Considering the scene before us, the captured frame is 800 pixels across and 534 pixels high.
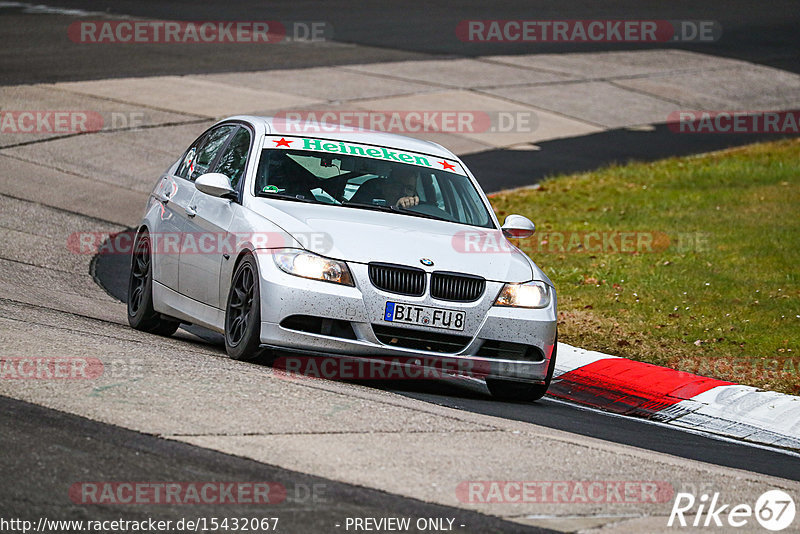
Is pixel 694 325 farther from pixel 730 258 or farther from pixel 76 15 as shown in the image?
pixel 76 15

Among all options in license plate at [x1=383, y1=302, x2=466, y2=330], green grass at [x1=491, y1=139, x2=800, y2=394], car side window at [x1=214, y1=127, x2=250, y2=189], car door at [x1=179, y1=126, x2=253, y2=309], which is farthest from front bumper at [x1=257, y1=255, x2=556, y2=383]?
green grass at [x1=491, y1=139, x2=800, y2=394]

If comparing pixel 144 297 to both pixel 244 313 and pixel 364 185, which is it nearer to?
pixel 244 313

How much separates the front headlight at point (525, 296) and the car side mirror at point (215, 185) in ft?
6.51

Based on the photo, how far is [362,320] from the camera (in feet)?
26.0

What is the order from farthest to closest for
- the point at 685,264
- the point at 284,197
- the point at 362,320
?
the point at 685,264 → the point at 284,197 → the point at 362,320

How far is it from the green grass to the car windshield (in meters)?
2.35

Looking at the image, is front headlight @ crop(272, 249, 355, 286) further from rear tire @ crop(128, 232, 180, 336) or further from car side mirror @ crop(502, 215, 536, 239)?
rear tire @ crop(128, 232, 180, 336)

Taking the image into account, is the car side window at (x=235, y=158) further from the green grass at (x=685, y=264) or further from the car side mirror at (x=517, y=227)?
the green grass at (x=685, y=264)

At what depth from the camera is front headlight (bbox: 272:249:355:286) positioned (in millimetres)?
7945

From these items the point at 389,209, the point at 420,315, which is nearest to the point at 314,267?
the point at 420,315

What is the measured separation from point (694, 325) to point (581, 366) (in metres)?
1.76

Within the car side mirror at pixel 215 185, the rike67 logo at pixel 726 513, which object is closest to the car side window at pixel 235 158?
the car side mirror at pixel 215 185

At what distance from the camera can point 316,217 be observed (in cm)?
845

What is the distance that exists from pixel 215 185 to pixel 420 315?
1758 mm
